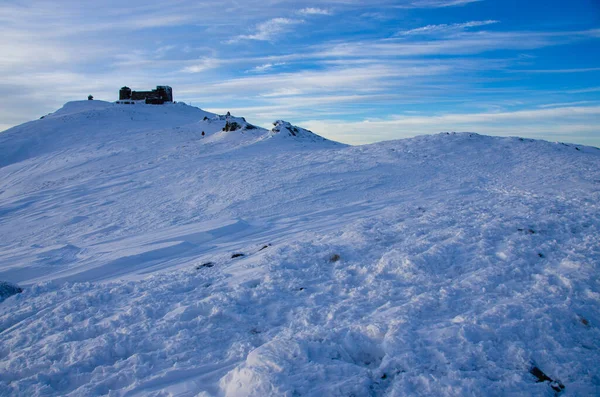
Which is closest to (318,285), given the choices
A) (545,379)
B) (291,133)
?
(545,379)

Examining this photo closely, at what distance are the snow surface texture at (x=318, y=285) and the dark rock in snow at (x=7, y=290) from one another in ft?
0.45

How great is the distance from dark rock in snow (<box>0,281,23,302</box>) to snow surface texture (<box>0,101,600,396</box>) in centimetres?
14

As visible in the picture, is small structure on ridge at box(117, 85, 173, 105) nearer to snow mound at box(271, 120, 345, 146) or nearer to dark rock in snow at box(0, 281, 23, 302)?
snow mound at box(271, 120, 345, 146)

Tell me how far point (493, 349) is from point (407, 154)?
9.41 m

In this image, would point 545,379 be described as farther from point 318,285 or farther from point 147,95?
point 147,95

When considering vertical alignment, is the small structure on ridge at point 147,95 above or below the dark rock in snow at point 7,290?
above

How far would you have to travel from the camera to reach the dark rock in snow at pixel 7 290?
474 centimetres

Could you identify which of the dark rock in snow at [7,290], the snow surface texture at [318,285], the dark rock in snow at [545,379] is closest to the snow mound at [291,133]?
the snow surface texture at [318,285]

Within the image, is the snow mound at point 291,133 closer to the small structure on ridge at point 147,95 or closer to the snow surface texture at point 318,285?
the snow surface texture at point 318,285

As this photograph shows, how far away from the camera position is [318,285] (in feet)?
14.6

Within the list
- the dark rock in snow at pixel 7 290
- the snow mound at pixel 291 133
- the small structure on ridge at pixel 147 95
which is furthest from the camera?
the small structure on ridge at pixel 147 95

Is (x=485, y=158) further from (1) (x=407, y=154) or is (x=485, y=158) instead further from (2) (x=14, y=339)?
(2) (x=14, y=339)

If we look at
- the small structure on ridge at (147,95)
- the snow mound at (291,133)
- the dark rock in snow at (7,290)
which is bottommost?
the dark rock in snow at (7,290)

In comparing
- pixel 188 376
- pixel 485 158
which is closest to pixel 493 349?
pixel 188 376
